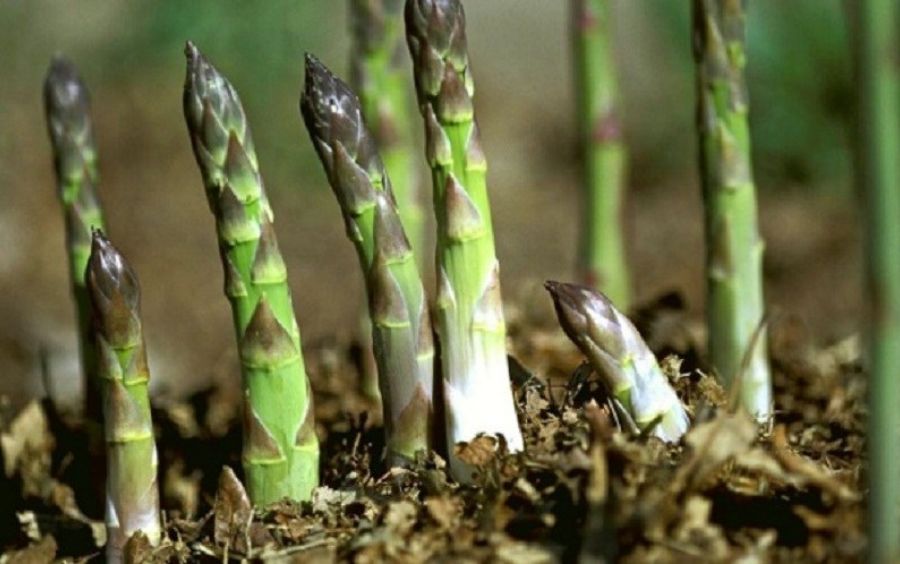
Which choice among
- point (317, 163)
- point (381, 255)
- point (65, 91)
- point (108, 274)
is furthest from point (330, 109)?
point (317, 163)

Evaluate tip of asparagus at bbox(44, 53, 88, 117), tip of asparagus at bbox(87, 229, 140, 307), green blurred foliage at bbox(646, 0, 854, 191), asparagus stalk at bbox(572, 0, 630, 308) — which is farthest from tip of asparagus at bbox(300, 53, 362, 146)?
green blurred foliage at bbox(646, 0, 854, 191)

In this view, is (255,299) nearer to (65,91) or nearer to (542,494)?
(542,494)

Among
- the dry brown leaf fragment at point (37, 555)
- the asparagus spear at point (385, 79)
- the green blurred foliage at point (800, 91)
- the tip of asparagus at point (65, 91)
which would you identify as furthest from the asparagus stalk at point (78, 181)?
the green blurred foliage at point (800, 91)

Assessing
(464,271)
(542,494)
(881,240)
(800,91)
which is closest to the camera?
(881,240)

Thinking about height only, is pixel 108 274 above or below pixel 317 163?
below

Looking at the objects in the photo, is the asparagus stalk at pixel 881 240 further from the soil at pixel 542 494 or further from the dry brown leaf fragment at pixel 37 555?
the dry brown leaf fragment at pixel 37 555

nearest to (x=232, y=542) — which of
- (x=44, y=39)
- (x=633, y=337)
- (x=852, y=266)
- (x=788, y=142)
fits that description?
(x=633, y=337)
